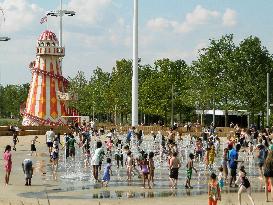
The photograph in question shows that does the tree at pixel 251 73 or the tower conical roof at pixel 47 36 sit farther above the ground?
the tower conical roof at pixel 47 36

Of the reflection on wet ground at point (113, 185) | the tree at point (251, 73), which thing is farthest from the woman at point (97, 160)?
the tree at point (251, 73)

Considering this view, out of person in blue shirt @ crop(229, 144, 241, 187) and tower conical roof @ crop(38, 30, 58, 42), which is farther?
Result: tower conical roof @ crop(38, 30, 58, 42)

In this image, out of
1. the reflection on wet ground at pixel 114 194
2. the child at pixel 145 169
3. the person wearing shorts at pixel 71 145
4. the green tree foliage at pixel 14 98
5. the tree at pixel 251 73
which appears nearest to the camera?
the reflection on wet ground at pixel 114 194

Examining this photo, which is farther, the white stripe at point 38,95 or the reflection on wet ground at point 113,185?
the white stripe at point 38,95

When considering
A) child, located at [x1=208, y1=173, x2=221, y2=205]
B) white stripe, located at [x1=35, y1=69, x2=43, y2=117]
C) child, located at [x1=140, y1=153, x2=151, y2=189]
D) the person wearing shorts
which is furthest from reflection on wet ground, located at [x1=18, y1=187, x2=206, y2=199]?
white stripe, located at [x1=35, y1=69, x2=43, y2=117]

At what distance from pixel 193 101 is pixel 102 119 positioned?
54558 mm

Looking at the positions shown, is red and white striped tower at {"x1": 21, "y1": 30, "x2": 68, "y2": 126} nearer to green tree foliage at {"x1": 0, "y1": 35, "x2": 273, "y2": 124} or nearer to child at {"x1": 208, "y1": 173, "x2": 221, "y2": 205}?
green tree foliage at {"x1": 0, "y1": 35, "x2": 273, "y2": 124}

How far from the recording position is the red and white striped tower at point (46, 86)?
8350cm

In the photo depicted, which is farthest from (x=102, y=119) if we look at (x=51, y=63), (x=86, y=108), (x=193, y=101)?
(x=193, y=101)

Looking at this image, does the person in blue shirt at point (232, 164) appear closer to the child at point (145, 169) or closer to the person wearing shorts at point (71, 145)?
the child at point (145, 169)

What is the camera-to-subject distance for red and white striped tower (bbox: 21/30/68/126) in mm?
83500

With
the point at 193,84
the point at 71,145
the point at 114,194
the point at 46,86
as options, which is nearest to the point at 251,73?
the point at 193,84

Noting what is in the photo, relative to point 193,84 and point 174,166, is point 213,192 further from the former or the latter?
point 193,84

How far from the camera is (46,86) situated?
277 ft
